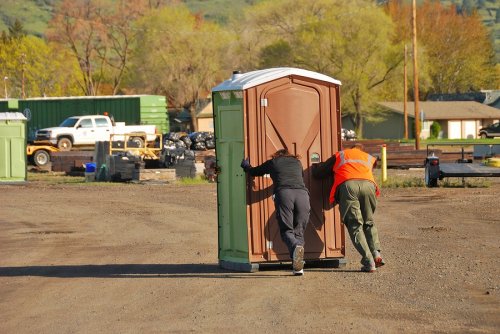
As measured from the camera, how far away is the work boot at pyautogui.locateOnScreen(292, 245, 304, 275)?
12.5 meters

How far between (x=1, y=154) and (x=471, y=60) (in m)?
89.9

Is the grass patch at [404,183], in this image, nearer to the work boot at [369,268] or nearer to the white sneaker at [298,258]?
the work boot at [369,268]

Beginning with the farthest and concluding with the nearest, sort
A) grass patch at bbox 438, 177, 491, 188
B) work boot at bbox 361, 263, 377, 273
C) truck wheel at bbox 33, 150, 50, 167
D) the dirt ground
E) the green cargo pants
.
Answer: truck wheel at bbox 33, 150, 50, 167, grass patch at bbox 438, 177, 491, 188, work boot at bbox 361, 263, 377, 273, the green cargo pants, the dirt ground

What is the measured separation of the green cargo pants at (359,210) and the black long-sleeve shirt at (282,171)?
2.01 feet

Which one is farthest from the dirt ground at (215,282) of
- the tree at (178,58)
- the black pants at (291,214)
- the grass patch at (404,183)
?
the tree at (178,58)

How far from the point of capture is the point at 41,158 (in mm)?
48062

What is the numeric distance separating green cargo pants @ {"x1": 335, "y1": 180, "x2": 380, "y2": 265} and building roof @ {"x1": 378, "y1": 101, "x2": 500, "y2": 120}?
8149 centimetres

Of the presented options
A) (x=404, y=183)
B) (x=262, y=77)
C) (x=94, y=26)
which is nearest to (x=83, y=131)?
(x=404, y=183)

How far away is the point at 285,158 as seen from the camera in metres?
12.8

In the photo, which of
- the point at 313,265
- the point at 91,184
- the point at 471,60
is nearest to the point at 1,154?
Answer: the point at 91,184

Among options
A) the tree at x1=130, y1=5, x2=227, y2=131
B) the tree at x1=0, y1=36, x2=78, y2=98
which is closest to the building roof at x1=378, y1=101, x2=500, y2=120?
the tree at x1=130, y1=5, x2=227, y2=131

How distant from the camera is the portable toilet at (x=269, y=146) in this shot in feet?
42.3

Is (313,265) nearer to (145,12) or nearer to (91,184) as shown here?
(91,184)

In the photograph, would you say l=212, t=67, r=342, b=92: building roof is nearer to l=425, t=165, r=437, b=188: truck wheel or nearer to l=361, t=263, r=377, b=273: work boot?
l=361, t=263, r=377, b=273: work boot
